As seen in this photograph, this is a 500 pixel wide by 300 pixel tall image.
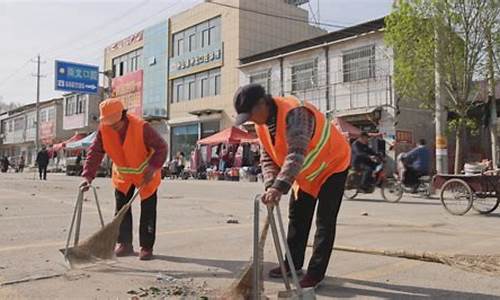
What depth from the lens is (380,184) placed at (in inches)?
545

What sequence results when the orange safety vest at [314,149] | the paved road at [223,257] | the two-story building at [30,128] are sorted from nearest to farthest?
the orange safety vest at [314,149] → the paved road at [223,257] → the two-story building at [30,128]

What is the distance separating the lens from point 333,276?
4758mm

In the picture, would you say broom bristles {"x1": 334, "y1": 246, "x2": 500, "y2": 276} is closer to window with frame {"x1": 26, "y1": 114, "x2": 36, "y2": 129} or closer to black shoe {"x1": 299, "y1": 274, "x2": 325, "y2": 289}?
black shoe {"x1": 299, "y1": 274, "x2": 325, "y2": 289}

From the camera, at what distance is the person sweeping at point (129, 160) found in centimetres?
551

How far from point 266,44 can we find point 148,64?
1089 cm

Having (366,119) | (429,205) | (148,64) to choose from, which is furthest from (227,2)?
(429,205)

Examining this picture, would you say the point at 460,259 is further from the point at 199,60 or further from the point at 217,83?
the point at 199,60

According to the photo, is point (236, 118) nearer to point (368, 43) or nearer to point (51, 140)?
point (368, 43)

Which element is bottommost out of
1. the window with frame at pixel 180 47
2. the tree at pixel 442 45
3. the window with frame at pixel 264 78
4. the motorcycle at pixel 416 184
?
the motorcycle at pixel 416 184

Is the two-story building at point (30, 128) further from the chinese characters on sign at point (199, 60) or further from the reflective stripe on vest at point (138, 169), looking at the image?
the reflective stripe on vest at point (138, 169)

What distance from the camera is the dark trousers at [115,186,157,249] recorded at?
5.67 m

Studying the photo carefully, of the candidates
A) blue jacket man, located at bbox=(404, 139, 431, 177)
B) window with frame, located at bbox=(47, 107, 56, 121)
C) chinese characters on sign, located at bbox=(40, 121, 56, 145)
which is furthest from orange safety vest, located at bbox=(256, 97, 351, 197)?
window with frame, located at bbox=(47, 107, 56, 121)

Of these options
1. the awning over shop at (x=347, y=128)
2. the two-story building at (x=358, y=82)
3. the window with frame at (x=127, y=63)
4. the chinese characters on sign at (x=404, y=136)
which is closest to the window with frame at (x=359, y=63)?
the two-story building at (x=358, y=82)

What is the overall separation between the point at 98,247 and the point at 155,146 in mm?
1142
